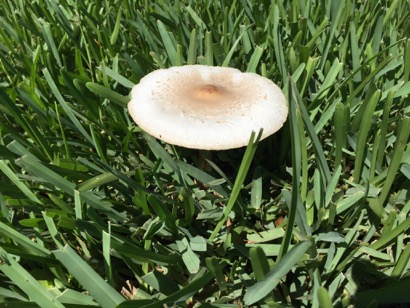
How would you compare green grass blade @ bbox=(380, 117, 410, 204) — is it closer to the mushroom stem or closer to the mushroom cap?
the mushroom cap

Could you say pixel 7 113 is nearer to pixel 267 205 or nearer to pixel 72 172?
pixel 72 172

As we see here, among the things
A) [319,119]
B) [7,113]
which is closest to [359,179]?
[319,119]

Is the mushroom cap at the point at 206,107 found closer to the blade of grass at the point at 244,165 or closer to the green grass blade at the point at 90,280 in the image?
the blade of grass at the point at 244,165

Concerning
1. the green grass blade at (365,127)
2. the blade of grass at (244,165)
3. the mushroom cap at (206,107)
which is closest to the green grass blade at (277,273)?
the blade of grass at (244,165)

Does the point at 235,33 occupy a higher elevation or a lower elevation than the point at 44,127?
higher

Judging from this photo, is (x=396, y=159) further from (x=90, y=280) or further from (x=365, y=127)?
(x=90, y=280)

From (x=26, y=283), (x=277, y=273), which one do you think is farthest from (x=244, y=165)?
(x=26, y=283)
